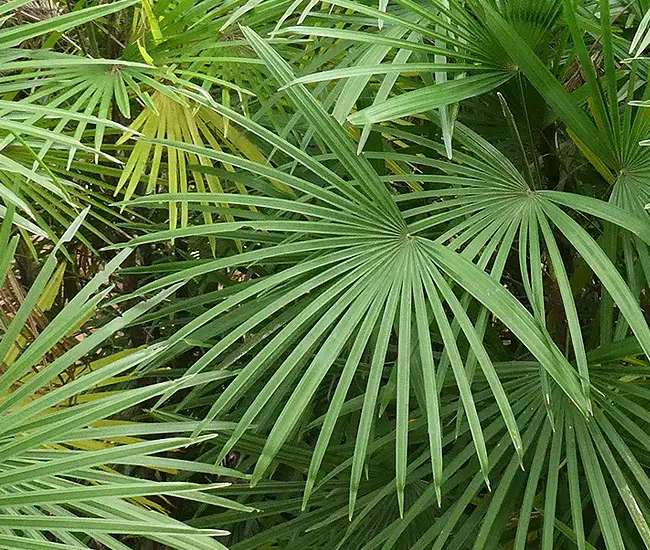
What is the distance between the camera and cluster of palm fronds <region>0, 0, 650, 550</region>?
0.54 metres

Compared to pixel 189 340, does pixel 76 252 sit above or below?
above

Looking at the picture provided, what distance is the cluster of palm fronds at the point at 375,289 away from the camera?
537 millimetres

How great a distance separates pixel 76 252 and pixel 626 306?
2.92 feet

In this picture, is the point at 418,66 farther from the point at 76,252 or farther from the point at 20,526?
the point at 76,252

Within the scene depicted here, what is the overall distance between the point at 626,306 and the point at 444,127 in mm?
201

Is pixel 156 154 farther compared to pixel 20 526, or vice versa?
pixel 156 154

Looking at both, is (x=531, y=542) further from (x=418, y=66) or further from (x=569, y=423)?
(x=418, y=66)

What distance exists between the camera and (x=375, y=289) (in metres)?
0.60

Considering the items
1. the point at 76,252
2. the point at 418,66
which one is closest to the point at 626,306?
the point at 418,66

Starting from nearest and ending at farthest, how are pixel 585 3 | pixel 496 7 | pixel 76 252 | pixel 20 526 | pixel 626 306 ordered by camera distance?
pixel 20 526, pixel 626 306, pixel 496 7, pixel 585 3, pixel 76 252

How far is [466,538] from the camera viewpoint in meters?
0.68

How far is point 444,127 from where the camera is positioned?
62 cm

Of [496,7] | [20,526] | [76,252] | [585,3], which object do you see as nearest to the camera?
Result: [20,526]

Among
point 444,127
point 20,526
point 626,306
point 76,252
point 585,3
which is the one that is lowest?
point 20,526
